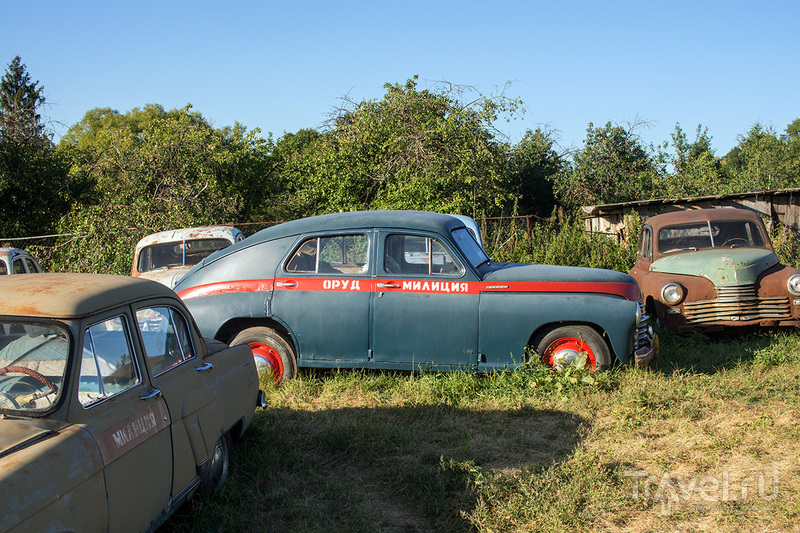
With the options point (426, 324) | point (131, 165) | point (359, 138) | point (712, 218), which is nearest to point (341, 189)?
point (359, 138)

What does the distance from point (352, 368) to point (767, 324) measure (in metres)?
5.07

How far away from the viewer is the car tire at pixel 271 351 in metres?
6.27

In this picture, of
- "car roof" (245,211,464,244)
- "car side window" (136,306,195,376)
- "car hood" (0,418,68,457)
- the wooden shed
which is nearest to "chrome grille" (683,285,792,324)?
"car roof" (245,211,464,244)

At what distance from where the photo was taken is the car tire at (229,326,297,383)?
20.6ft

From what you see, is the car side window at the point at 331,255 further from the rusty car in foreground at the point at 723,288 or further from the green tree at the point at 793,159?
the green tree at the point at 793,159

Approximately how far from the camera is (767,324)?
741 cm

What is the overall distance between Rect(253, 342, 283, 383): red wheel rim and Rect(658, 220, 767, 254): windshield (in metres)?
5.71

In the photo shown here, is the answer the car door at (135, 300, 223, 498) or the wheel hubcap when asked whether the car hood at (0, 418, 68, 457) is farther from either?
the wheel hubcap

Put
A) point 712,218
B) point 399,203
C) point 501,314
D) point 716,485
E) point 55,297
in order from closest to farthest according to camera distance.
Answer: point 55,297
point 716,485
point 501,314
point 712,218
point 399,203

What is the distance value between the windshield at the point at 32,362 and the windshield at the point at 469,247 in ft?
13.1

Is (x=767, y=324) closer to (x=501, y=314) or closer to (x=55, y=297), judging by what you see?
(x=501, y=314)

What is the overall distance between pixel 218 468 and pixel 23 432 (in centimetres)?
170

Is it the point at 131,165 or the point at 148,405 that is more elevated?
the point at 131,165

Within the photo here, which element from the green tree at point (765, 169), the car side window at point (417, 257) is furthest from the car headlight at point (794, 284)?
the green tree at point (765, 169)
